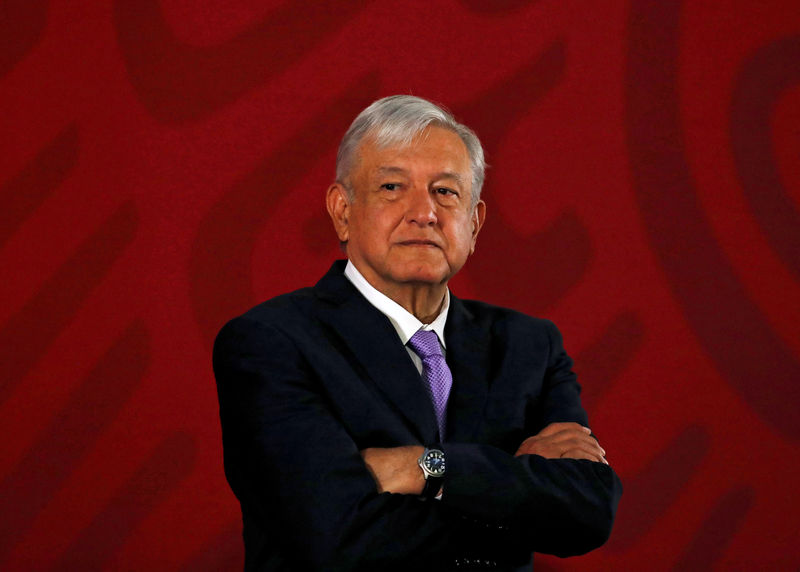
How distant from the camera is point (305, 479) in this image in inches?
63.1

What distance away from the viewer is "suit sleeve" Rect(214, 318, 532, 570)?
157cm

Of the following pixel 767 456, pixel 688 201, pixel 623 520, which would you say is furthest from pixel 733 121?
pixel 623 520

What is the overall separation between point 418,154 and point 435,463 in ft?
2.24

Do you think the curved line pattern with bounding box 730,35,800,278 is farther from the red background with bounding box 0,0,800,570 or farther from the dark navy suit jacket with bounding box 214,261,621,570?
the dark navy suit jacket with bounding box 214,261,621,570

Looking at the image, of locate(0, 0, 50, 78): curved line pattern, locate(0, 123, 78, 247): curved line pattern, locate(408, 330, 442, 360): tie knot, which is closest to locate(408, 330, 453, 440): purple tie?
locate(408, 330, 442, 360): tie knot

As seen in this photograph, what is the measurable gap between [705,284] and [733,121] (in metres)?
0.58

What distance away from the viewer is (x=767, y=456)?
118 inches

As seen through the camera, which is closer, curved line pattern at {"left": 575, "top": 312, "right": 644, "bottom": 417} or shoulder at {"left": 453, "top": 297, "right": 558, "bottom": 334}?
shoulder at {"left": 453, "top": 297, "right": 558, "bottom": 334}

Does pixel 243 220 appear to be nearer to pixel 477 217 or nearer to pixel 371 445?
pixel 477 217

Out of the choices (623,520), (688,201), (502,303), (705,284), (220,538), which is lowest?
(220,538)

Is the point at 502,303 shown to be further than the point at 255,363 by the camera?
Yes

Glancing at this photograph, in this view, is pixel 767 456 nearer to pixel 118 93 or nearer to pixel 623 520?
pixel 623 520

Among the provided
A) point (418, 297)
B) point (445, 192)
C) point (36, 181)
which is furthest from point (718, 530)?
point (36, 181)

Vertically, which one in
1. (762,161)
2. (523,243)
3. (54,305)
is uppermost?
(762,161)
